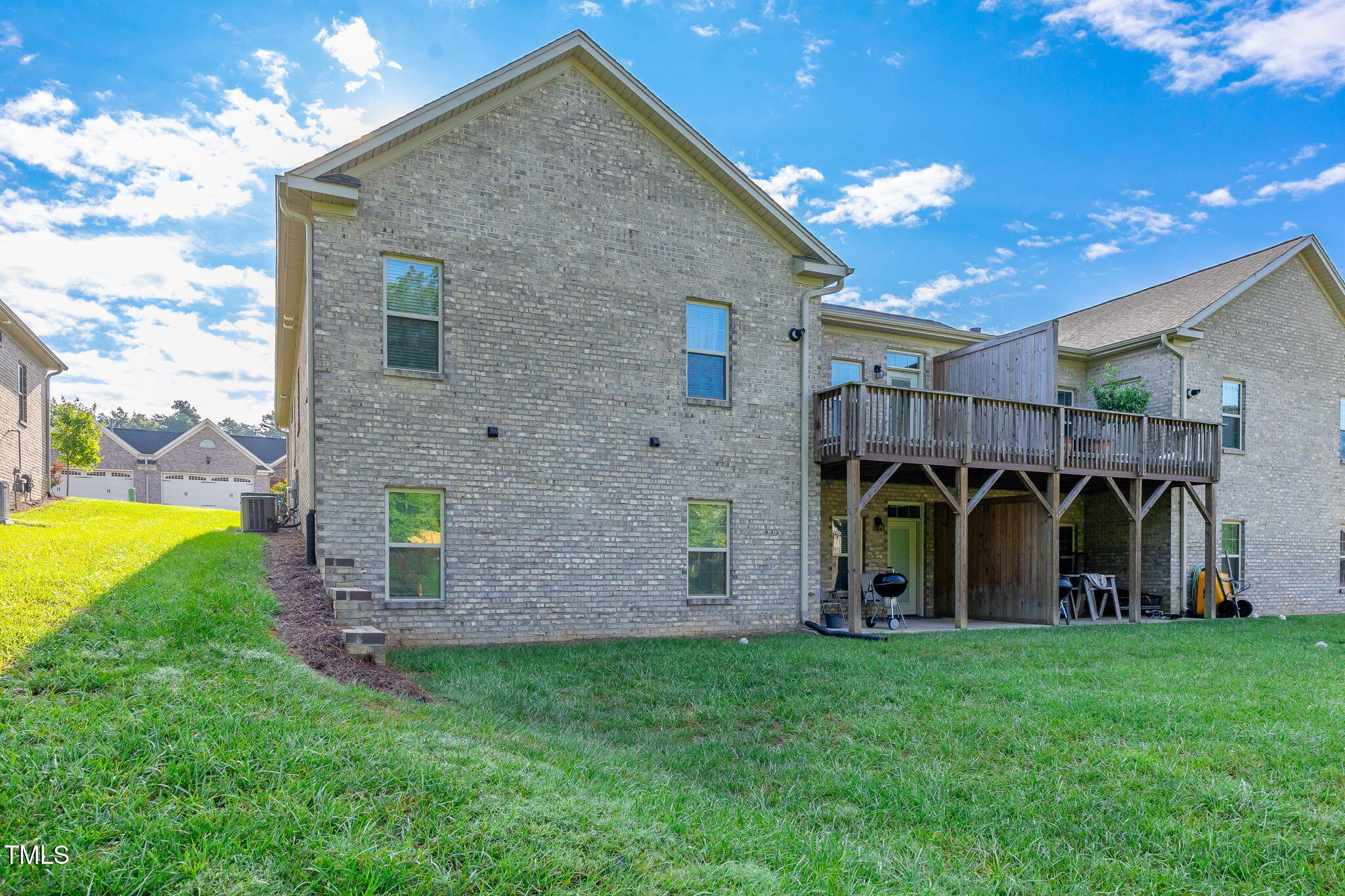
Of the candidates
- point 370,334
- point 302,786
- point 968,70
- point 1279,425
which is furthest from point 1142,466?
point 302,786

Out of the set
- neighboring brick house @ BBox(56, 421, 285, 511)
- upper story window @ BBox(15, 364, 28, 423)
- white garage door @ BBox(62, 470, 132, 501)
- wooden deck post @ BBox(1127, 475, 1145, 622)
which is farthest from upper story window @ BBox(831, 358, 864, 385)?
white garage door @ BBox(62, 470, 132, 501)

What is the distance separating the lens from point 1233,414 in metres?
17.2

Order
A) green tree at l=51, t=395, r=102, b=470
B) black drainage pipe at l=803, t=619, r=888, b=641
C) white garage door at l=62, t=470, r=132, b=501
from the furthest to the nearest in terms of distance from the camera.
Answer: white garage door at l=62, t=470, r=132, b=501 → green tree at l=51, t=395, r=102, b=470 → black drainage pipe at l=803, t=619, r=888, b=641

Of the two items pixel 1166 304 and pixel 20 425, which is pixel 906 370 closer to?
pixel 1166 304

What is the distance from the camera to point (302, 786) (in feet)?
11.2

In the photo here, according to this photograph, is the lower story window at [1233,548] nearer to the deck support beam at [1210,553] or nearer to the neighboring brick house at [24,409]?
the deck support beam at [1210,553]

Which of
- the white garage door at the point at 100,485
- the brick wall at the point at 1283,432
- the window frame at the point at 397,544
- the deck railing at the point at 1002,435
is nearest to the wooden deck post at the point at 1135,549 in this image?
the deck railing at the point at 1002,435

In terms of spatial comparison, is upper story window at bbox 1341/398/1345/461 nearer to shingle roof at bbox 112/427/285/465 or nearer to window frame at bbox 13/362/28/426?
window frame at bbox 13/362/28/426

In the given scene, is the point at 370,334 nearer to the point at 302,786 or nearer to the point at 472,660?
the point at 472,660

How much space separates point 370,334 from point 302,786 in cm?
760

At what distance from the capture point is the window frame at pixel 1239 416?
1697 cm

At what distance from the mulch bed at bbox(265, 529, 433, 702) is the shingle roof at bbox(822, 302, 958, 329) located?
10.7 meters

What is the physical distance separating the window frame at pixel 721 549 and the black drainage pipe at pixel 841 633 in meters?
1.48

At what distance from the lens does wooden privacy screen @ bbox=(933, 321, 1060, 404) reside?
13.7 m
